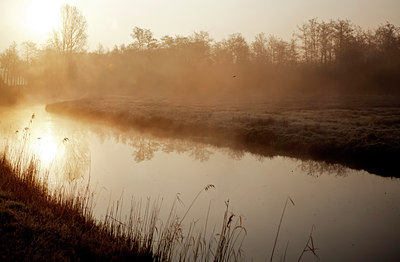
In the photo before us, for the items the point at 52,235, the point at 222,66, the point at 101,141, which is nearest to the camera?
the point at 52,235

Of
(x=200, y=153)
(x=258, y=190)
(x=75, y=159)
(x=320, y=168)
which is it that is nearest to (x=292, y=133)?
(x=320, y=168)

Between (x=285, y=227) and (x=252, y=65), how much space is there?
52.9 metres

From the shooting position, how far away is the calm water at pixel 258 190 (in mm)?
7137

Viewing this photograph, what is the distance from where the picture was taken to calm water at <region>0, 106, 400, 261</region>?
7.14m

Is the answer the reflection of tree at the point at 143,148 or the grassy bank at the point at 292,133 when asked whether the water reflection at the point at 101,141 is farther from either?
the grassy bank at the point at 292,133

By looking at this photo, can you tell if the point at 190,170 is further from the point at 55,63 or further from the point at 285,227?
the point at 55,63

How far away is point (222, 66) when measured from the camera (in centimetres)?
6031

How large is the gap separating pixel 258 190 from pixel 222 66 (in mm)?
51972

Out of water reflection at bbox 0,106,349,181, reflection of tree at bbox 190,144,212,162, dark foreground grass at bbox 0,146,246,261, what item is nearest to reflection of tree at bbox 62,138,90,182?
water reflection at bbox 0,106,349,181

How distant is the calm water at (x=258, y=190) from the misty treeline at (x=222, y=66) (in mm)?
37200

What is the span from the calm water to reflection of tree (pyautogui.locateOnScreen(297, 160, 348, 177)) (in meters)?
0.04

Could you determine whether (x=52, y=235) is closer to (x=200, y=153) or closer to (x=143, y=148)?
(x=200, y=153)

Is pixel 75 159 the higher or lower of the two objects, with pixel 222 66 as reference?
lower

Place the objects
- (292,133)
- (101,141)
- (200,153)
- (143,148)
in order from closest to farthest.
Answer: (200,153), (143,148), (292,133), (101,141)
